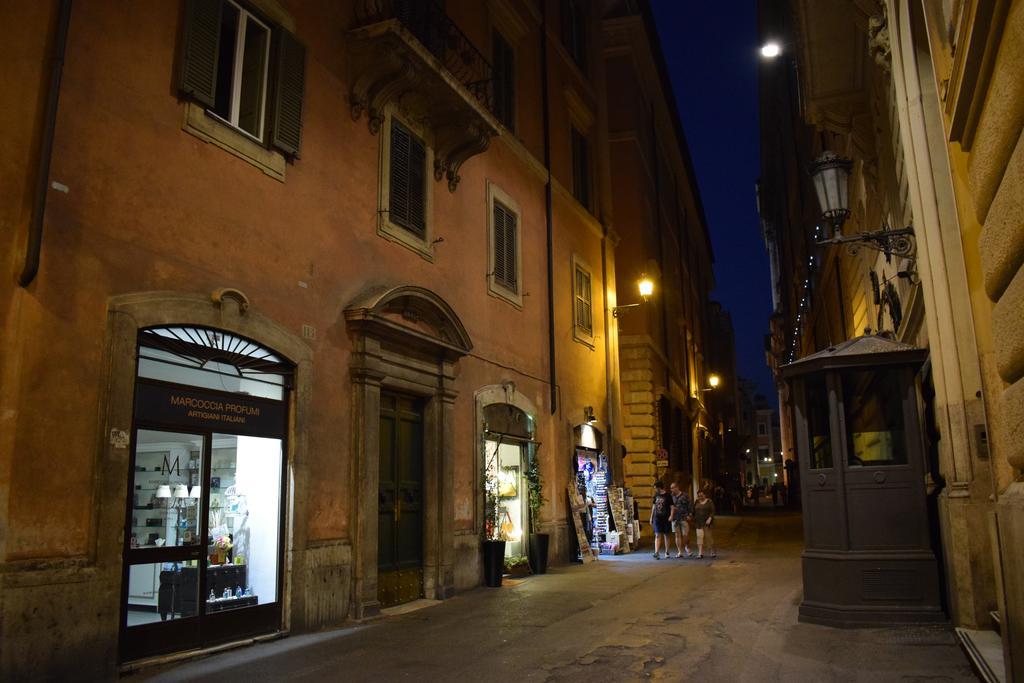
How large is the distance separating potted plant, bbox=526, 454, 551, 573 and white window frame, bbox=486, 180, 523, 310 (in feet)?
11.0

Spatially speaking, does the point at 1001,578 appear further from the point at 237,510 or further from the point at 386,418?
the point at 386,418

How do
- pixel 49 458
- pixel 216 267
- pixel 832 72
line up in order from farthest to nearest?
pixel 832 72 → pixel 216 267 → pixel 49 458

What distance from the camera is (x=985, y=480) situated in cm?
755

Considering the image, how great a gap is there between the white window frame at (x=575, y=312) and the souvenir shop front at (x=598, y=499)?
2189 mm

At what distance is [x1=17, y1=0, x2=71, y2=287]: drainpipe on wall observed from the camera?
6770 millimetres

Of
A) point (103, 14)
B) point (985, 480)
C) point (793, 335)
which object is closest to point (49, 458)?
point (103, 14)

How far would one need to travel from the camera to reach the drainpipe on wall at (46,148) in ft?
22.2

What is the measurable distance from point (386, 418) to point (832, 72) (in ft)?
29.5

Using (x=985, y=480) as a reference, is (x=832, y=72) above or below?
above

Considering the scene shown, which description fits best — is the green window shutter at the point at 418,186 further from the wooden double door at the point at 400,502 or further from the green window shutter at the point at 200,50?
the green window shutter at the point at 200,50

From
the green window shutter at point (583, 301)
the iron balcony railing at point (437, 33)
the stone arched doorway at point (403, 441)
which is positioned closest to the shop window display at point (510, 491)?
the stone arched doorway at point (403, 441)

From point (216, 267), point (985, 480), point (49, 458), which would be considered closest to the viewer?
point (49, 458)

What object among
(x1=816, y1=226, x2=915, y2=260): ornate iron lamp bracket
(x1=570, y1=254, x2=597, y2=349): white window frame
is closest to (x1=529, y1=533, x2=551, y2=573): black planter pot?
(x1=570, y1=254, x2=597, y2=349): white window frame

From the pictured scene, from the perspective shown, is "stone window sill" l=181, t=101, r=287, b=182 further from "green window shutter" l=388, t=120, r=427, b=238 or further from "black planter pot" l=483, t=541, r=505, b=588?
"black planter pot" l=483, t=541, r=505, b=588
